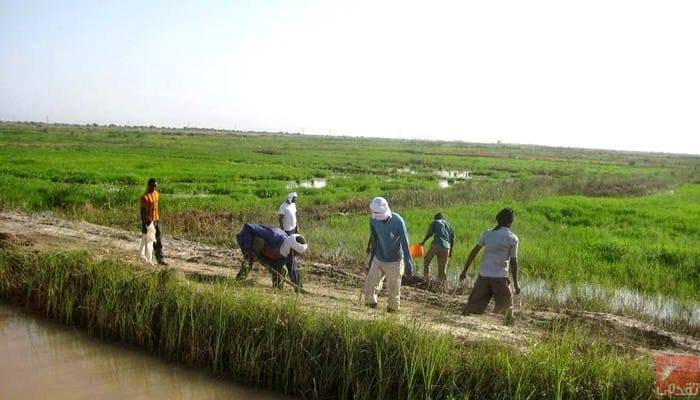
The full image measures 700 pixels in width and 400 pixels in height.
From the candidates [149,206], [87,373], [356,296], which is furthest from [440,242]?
[87,373]

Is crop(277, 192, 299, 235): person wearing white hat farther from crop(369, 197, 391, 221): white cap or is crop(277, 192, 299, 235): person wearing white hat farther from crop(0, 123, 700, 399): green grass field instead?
crop(369, 197, 391, 221): white cap

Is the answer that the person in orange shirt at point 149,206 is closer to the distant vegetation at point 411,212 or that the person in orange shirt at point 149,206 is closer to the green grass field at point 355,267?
the green grass field at point 355,267

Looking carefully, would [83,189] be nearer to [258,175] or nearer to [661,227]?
[258,175]

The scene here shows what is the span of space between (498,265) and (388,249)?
1.23 meters

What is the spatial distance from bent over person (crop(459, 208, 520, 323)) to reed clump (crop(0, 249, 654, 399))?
27.5 inches

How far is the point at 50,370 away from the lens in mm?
5512

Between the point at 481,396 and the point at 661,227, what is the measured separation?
1342cm

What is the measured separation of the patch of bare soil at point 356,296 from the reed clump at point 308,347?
0.40 metres

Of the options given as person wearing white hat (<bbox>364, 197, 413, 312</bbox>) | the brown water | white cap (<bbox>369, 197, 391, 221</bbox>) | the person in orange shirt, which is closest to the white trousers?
person wearing white hat (<bbox>364, 197, 413, 312</bbox>)

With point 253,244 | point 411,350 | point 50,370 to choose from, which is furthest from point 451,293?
point 50,370

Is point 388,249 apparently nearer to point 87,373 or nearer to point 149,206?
point 87,373

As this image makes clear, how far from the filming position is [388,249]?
6.24m

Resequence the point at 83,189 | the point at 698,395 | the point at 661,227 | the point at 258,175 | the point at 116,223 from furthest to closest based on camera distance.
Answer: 1. the point at 258,175
2. the point at 83,189
3. the point at 661,227
4. the point at 116,223
5. the point at 698,395

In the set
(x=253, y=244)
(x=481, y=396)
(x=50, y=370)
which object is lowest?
(x=50, y=370)
